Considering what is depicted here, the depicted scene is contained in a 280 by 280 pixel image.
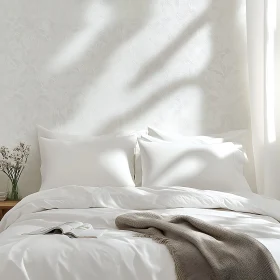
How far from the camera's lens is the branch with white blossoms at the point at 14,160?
5302 millimetres

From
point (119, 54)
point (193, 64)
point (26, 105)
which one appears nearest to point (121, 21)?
point (119, 54)

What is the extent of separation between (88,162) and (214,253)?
89.3 inches

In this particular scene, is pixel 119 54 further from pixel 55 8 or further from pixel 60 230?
pixel 60 230

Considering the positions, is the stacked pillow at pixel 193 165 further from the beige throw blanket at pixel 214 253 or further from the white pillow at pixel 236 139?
the beige throw blanket at pixel 214 253

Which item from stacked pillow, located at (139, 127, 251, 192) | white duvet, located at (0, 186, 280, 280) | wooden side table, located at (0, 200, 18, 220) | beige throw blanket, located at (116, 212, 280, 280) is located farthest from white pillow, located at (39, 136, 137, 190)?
beige throw blanket, located at (116, 212, 280, 280)

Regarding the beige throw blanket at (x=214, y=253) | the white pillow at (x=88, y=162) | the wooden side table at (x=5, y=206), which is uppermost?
the white pillow at (x=88, y=162)

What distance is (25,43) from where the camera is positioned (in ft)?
18.0

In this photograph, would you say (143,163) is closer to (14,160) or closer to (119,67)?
(119,67)

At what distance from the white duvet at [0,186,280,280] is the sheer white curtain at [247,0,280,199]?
0.84m

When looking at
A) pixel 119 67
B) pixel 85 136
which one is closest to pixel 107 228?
pixel 85 136

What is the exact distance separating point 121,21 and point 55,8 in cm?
56

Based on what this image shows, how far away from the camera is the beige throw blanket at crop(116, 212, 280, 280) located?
2891 mm

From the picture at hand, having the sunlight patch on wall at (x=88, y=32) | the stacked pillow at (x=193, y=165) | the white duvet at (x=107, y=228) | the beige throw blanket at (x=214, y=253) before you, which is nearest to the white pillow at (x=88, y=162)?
the stacked pillow at (x=193, y=165)

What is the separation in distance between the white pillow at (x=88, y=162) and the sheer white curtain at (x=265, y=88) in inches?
41.2
